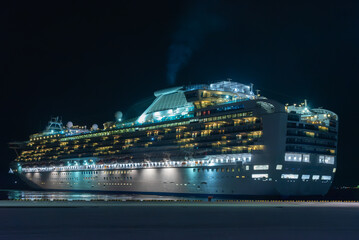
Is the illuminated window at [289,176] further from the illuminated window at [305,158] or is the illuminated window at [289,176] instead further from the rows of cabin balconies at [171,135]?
the rows of cabin balconies at [171,135]

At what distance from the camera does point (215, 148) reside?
78750 millimetres

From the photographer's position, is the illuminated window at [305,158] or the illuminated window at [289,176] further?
the illuminated window at [305,158]

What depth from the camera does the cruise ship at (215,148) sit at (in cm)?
7181

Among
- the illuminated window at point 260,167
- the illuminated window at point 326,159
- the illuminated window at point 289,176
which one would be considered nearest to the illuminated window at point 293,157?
the illuminated window at point 289,176

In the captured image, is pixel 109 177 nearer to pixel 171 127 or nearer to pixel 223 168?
pixel 171 127

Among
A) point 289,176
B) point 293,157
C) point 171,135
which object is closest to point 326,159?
point 293,157

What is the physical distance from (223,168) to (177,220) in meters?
48.3

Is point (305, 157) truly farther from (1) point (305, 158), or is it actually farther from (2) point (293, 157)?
(2) point (293, 157)

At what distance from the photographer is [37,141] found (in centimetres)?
13638

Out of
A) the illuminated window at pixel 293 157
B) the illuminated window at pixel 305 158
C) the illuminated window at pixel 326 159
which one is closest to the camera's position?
the illuminated window at pixel 293 157

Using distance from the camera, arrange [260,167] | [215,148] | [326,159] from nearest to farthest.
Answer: [260,167] → [326,159] → [215,148]

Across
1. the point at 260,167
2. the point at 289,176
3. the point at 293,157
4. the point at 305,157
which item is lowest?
the point at 289,176

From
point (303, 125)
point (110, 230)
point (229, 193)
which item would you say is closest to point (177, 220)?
point (110, 230)

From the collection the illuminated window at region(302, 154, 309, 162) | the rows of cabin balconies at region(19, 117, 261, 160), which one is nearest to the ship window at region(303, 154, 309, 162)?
the illuminated window at region(302, 154, 309, 162)
